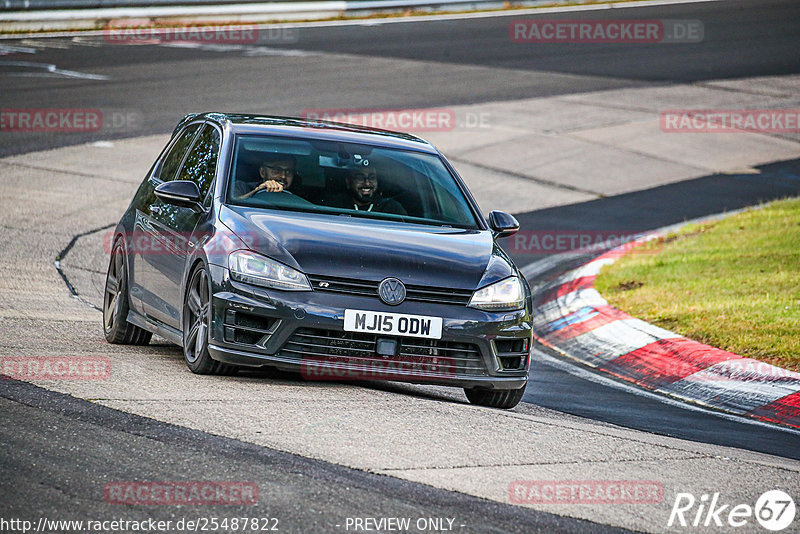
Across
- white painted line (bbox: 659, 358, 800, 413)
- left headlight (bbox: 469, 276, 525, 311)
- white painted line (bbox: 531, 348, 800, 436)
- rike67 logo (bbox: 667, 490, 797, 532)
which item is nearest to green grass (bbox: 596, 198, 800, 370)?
white painted line (bbox: 659, 358, 800, 413)

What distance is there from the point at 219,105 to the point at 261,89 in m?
2.22

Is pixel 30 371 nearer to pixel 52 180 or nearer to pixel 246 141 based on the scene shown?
pixel 246 141

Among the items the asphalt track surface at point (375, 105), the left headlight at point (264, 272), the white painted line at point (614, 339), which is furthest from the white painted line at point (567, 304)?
the left headlight at point (264, 272)

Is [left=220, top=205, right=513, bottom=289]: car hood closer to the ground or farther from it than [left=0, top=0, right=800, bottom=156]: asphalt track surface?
farther from it

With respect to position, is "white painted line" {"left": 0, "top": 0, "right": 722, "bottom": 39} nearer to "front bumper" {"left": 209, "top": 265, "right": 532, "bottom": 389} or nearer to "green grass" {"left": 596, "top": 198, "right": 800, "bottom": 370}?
"green grass" {"left": 596, "top": 198, "right": 800, "bottom": 370}

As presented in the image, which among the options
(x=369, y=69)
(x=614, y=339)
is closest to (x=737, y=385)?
(x=614, y=339)

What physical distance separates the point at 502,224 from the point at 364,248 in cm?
144

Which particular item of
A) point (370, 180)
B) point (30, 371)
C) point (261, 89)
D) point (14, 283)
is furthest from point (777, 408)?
point (261, 89)

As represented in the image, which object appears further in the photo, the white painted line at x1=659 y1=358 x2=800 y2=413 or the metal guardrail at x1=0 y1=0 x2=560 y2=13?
the metal guardrail at x1=0 y1=0 x2=560 y2=13

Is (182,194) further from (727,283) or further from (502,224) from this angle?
(727,283)

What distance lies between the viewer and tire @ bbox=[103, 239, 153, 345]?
8898 millimetres

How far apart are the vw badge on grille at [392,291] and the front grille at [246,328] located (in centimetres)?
63

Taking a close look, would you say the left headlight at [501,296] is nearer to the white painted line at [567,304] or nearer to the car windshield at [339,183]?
the car windshield at [339,183]

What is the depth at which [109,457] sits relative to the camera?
5289mm
